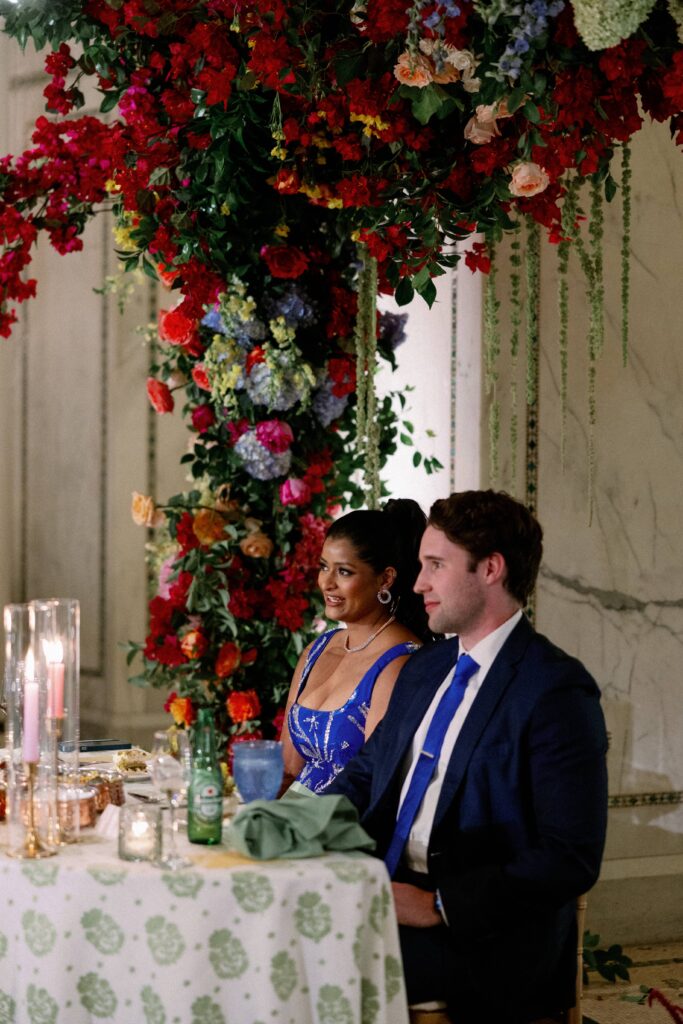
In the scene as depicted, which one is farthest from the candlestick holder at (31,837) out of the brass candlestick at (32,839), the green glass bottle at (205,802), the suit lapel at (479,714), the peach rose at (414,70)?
the peach rose at (414,70)

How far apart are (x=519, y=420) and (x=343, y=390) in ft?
2.55

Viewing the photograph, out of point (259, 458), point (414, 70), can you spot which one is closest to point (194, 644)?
point (259, 458)

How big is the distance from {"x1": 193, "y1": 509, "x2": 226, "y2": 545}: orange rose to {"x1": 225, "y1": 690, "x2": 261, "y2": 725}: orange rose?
1.51 feet

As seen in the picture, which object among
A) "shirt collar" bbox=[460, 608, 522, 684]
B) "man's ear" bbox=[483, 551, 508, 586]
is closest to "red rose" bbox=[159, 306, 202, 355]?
"man's ear" bbox=[483, 551, 508, 586]

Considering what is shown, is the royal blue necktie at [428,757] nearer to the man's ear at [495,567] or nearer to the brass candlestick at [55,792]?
the man's ear at [495,567]

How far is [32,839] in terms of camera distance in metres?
2.32

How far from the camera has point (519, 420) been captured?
465 centimetres

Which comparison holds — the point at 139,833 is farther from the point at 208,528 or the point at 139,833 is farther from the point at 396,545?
the point at 208,528

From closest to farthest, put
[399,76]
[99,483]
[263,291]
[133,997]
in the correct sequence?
1. [133,997]
2. [399,76]
3. [263,291]
4. [99,483]

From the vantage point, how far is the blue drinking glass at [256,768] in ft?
8.26

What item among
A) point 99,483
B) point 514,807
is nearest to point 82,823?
point 514,807

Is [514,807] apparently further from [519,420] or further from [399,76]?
[519,420]

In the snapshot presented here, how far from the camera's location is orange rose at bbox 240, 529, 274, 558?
13.4 ft

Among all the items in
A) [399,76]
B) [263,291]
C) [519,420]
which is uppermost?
[399,76]
